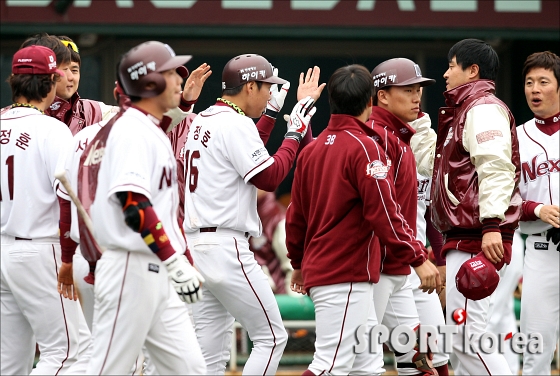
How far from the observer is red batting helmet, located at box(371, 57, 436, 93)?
18.3 feet

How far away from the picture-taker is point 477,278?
5145mm

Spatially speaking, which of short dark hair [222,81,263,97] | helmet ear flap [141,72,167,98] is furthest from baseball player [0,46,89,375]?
short dark hair [222,81,263,97]

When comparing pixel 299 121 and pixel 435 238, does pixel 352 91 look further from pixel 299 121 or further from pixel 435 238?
pixel 435 238

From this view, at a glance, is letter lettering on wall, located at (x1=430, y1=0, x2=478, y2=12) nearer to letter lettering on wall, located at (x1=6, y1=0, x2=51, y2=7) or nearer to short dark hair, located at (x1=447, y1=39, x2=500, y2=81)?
short dark hair, located at (x1=447, y1=39, x2=500, y2=81)

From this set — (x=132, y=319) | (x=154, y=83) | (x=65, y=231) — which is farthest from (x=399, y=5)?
(x=132, y=319)

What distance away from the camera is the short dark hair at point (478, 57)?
18.5 feet

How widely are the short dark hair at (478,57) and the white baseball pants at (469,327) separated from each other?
113 cm

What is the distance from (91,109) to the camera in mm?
6121

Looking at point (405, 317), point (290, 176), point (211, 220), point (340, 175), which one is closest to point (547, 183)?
point (405, 317)

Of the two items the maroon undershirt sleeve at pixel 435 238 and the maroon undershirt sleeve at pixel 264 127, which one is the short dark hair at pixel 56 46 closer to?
the maroon undershirt sleeve at pixel 264 127

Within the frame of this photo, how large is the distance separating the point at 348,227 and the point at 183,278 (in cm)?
116

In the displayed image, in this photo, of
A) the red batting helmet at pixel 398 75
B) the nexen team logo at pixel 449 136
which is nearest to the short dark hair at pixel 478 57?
the red batting helmet at pixel 398 75

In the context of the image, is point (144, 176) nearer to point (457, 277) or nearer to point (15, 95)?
point (15, 95)

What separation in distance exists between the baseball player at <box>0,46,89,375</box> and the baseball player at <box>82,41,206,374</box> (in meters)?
0.78
